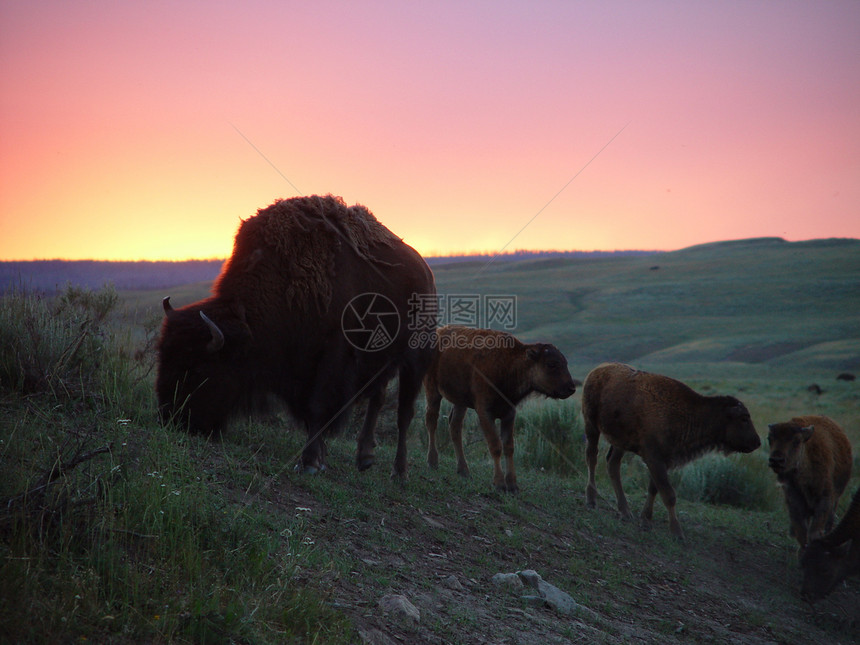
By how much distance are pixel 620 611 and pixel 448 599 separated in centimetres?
195

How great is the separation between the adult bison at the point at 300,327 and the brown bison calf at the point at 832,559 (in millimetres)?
5135

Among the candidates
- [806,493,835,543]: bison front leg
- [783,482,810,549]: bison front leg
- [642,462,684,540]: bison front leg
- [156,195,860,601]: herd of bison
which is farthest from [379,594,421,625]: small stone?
[806,493,835,543]: bison front leg

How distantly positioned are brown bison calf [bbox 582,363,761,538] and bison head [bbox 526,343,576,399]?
0.83 metres

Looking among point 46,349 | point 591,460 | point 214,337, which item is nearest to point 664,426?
point 591,460

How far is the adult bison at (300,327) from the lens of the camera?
6.33m

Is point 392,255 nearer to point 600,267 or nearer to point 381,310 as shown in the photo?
point 381,310

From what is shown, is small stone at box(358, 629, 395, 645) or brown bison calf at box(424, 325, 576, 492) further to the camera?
brown bison calf at box(424, 325, 576, 492)

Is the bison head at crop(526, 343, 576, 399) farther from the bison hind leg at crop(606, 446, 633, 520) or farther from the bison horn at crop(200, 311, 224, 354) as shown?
the bison horn at crop(200, 311, 224, 354)

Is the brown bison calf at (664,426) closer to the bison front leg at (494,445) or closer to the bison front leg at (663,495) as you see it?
the bison front leg at (663,495)

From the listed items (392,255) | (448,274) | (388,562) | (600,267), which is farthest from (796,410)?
(600,267)

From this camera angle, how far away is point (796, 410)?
28.4 metres

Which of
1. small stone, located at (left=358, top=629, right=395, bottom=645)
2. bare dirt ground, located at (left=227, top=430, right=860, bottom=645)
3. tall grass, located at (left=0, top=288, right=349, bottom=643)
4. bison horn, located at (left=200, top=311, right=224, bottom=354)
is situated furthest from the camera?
bison horn, located at (left=200, top=311, right=224, bottom=354)

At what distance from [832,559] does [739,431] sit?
2.06 metres

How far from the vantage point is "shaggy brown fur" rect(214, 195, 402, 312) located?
6824 millimetres
